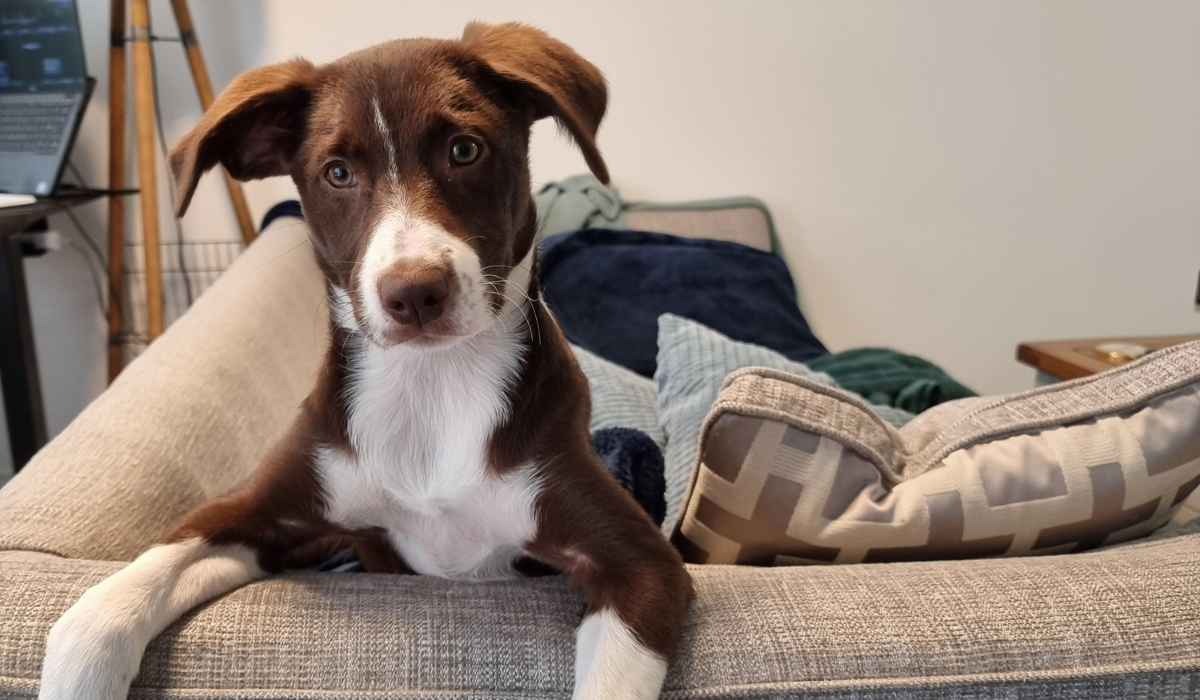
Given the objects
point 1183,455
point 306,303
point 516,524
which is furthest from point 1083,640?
point 306,303

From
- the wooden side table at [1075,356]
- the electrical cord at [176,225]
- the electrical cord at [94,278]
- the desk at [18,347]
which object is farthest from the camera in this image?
the electrical cord at [94,278]

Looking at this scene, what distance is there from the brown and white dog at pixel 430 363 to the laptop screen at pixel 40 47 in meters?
1.80

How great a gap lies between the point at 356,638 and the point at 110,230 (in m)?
2.32

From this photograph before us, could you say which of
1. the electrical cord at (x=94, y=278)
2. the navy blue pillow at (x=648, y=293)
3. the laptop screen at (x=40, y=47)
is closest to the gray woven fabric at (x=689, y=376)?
the navy blue pillow at (x=648, y=293)

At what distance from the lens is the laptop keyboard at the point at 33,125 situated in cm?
236

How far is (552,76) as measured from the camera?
0.97 meters

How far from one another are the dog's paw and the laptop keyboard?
80.7 inches

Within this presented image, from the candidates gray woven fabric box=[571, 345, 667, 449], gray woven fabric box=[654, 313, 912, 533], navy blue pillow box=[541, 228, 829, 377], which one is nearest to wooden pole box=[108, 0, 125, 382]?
navy blue pillow box=[541, 228, 829, 377]

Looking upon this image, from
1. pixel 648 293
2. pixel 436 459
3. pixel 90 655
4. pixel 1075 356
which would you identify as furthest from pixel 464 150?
pixel 1075 356

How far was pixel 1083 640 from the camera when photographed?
2.56 ft

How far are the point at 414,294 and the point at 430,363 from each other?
248 mm

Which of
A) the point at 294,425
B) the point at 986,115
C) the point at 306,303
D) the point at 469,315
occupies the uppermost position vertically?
the point at 986,115

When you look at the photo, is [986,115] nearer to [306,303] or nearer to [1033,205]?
[1033,205]

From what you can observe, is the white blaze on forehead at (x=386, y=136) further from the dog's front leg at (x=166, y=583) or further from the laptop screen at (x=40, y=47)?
the laptop screen at (x=40, y=47)
